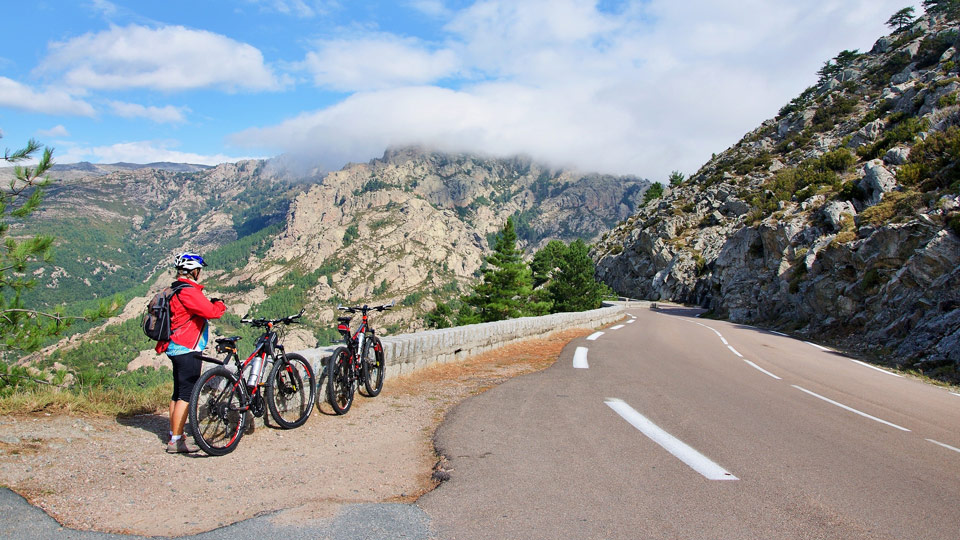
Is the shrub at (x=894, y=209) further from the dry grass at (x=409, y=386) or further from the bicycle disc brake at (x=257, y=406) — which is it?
the bicycle disc brake at (x=257, y=406)

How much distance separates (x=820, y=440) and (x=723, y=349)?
1055 centimetres

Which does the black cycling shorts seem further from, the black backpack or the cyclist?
the black backpack

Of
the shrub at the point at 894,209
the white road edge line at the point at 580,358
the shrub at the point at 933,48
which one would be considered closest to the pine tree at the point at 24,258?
the white road edge line at the point at 580,358

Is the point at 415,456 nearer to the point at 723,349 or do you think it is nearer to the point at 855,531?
the point at 855,531

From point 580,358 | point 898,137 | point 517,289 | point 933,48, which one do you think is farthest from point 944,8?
point 580,358

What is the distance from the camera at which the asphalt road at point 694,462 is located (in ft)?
11.1

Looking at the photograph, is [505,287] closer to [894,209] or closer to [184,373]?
[894,209]

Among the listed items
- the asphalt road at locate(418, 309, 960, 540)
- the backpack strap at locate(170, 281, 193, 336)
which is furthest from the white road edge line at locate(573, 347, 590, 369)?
the backpack strap at locate(170, 281, 193, 336)

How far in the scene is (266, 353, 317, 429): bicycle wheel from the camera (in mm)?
5426

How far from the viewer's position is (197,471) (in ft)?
13.9

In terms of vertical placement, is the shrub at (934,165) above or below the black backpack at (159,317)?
above

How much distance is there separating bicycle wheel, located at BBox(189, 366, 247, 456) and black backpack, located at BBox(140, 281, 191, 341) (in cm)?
53

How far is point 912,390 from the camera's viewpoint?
1014cm

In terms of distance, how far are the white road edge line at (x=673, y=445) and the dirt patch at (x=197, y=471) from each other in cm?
238
